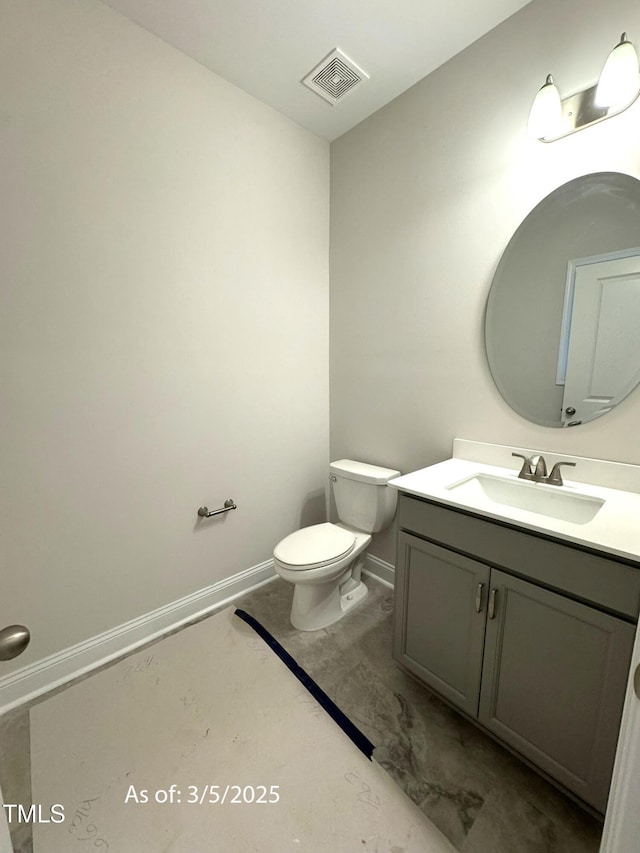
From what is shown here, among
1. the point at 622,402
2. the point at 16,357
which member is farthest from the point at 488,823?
the point at 16,357

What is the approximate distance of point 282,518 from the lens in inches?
88.4

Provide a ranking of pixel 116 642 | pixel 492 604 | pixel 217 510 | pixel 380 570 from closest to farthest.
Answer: pixel 492 604, pixel 116 642, pixel 217 510, pixel 380 570

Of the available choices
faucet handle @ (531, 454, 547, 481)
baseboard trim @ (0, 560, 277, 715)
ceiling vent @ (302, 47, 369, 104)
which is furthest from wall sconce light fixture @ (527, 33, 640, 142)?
baseboard trim @ (0, 560, 277, 715)

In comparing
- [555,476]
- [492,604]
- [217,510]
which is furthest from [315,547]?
[555,476]

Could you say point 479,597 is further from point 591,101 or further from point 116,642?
point 591,101

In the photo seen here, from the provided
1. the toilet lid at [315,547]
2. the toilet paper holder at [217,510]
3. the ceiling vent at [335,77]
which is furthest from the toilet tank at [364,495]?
the ceiling vent at [335,77]

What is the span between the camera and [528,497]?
1.39 metres

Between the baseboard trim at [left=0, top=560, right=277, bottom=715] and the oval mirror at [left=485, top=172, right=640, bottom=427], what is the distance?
1.75m

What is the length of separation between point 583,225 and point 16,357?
211cm

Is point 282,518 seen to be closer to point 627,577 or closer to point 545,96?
point 627,577

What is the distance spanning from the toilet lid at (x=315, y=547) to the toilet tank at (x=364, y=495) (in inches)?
4.8

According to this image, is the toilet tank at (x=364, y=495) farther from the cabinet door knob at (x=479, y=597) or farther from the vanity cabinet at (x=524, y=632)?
the cabinet door knob at (x=479, y=597)

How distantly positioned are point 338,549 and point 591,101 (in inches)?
76.6

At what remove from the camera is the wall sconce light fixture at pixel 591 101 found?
3.60 feet
